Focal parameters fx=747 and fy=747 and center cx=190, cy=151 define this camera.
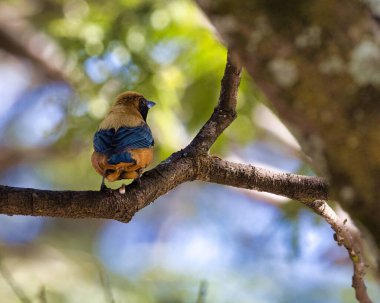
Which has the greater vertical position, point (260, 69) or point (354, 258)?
point (354, 258)

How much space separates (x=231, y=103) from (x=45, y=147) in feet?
17.5

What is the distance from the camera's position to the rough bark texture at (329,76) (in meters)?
1.06

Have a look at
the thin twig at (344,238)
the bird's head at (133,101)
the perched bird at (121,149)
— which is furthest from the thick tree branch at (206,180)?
the bird's head at (133,101)

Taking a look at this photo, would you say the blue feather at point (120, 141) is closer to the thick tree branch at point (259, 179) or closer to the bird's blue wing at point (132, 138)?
the bird's blue wing at point (132, 138)

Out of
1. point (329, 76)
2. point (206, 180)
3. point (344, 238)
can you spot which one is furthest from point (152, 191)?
point (329, 76)

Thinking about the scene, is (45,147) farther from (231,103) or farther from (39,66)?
(231,103)

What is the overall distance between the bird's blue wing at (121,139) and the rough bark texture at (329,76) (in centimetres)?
178

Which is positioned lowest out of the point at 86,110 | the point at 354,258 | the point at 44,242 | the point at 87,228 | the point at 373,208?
the point at 373,208

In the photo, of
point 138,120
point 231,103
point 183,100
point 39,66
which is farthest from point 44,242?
point 231,103

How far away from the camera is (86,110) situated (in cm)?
548

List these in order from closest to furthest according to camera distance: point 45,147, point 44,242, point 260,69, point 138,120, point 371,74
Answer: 1. point 371,74
2. point 260,69
3. point 138,120
4. point 45,147
5. point 44,242

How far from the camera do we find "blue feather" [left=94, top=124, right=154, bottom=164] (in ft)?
9.39

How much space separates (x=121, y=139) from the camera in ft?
9.88

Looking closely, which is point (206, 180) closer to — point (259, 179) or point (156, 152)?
point (259, 179)
